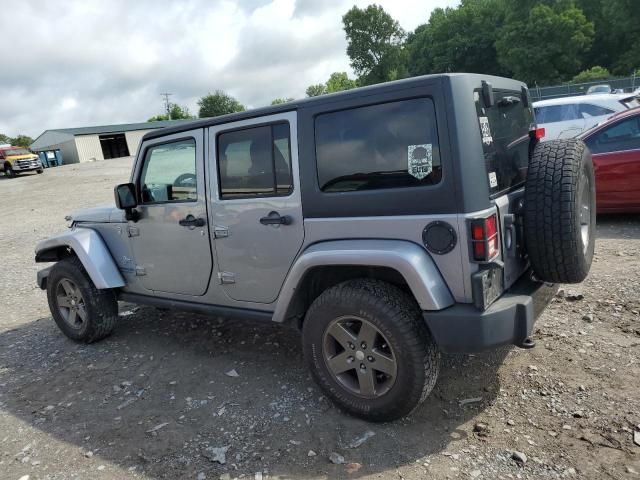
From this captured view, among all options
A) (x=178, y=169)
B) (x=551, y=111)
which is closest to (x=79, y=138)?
(x=551, y=111)

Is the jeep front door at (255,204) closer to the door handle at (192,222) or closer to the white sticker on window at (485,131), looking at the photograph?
the door handle at (192,222)

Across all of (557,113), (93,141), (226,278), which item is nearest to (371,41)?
(93,141)

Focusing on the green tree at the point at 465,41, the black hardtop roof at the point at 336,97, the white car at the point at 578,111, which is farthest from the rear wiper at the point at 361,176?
the green tree at the point at 465,41

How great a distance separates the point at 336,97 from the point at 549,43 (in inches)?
2129

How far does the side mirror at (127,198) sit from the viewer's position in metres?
4.07

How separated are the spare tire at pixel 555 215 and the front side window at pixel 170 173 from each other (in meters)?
2.41

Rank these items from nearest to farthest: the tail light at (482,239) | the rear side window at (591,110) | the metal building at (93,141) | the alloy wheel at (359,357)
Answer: the tail light at (482,239) → the alloy wheel at (359,357) → the rear side window at (591,110) → the metal building at (93,141)

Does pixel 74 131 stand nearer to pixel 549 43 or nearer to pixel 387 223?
pixel 549 43

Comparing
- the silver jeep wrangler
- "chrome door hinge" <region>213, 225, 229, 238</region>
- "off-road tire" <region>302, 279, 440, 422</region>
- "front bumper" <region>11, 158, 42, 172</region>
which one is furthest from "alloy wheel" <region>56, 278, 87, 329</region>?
"front bumper" <region>11, 158, 42, 172</region>

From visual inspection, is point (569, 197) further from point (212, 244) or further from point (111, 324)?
point (111, 324)

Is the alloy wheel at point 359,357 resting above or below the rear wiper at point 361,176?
below

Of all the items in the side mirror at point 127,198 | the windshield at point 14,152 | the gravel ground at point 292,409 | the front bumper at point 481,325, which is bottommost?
the gravel ground at point 292,409

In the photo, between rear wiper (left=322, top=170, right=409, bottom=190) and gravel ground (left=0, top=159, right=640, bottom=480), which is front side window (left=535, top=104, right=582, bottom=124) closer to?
gravel ground (left=0, top=159, right=640, bottom=480)

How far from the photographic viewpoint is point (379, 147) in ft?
9.34
